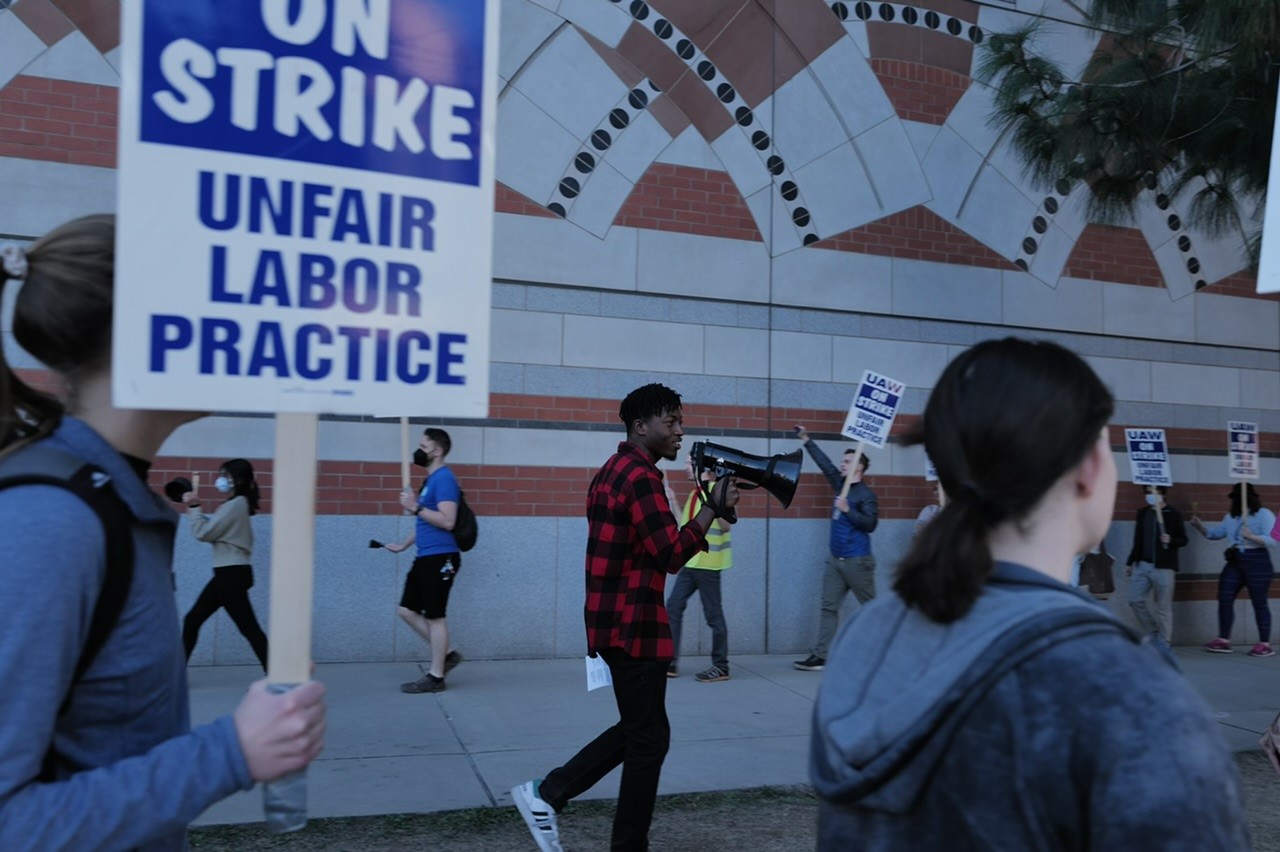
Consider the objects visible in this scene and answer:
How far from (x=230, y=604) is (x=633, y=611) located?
438 centimetres

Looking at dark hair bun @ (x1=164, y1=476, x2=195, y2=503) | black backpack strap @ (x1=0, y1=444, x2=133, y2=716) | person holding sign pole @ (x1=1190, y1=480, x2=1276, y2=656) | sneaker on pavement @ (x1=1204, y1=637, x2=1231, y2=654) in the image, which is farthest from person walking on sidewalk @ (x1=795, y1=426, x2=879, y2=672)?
black backpack strap @ (x1=0, y1=444, x2=133, y2=716)

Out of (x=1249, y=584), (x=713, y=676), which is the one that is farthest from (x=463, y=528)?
(x=1249, y=584)

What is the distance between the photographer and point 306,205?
69.6 inches

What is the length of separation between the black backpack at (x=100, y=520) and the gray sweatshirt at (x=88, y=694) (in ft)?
0.05

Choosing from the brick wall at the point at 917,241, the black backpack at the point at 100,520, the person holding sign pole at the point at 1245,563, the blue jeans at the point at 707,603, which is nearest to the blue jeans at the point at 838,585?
the blue jeans at the point at 707,603

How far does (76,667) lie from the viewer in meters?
1.45

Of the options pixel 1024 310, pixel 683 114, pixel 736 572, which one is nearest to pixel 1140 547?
pixel 1024 310

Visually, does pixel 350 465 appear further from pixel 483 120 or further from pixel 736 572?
pixel 483 120

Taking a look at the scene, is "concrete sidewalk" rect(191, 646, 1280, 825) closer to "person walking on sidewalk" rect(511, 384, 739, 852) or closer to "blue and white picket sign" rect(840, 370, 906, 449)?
"person walking on sidewalk" rect(511, 384, 739, 852)

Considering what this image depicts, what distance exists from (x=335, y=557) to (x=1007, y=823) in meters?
7.58

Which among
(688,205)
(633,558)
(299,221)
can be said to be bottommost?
(633,558)

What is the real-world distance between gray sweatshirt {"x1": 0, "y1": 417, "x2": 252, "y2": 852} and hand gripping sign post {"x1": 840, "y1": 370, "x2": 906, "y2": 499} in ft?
23.7

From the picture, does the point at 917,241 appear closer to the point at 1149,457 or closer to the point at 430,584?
the point at 1149,457

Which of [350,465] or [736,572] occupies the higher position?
[350,465]
